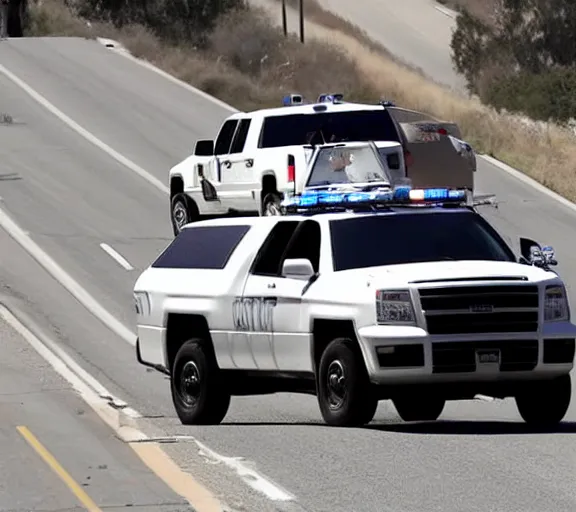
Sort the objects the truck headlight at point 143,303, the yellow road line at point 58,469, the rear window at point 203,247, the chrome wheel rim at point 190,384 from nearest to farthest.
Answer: the yellow road line at point 58,469 < the chrome wheel rim at point 190,384 < the rear window at point 203,247 < the truck headlight at point 143,303

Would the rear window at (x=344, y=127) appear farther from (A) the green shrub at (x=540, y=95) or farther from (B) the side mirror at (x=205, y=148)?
(A) the green shrub at (x=540, y=95)

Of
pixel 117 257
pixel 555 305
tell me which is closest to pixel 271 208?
pixel 117 257

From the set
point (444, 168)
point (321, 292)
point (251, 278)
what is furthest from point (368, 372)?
point (444, 168)

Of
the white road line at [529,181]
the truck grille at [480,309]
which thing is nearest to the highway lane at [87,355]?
the truck grille at [480,309]

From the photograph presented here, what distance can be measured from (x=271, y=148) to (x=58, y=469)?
42.7 feet

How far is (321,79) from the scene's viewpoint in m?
48.6

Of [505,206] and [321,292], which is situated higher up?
[321,292]

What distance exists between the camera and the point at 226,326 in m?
13.4

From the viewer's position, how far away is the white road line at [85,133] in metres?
31.2

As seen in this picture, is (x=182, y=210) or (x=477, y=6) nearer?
(x=182, y=210)

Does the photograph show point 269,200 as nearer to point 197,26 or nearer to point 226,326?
point 226,326

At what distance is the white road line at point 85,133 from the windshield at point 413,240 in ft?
57.3

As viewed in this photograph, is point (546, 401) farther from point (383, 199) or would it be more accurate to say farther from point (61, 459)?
point (61, 459)

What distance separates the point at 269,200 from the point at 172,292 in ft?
30.5
